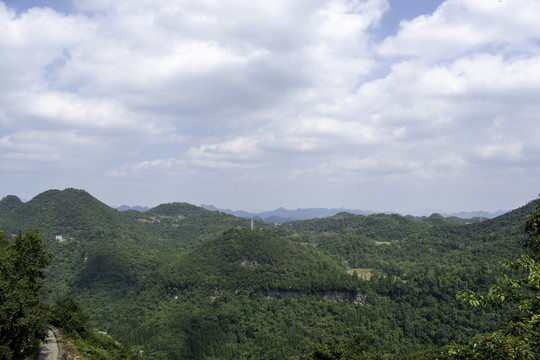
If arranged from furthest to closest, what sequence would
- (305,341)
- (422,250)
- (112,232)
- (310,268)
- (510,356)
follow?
(112,232)
(422,250)
(310,268)
(305,341)
(510,356)

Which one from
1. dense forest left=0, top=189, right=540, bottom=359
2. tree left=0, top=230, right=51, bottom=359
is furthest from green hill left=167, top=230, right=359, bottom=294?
tree left=0, top=230, right=51, bottom=359

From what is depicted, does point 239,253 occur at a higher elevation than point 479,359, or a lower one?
lower

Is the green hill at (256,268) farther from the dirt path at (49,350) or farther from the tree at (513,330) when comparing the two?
the tree at (513,330)

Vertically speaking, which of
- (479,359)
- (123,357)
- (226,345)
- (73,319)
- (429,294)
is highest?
(479,359)

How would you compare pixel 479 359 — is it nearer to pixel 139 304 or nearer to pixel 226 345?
pixel 226 345

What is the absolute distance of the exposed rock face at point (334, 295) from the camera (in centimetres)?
9994

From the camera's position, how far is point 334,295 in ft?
339

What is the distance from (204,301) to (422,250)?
108 m

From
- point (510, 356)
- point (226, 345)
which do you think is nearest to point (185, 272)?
point (226, 345)

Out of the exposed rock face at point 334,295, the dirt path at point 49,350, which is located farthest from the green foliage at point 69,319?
the exposed rock face at point 334,295

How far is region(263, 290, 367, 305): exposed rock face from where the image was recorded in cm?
9994

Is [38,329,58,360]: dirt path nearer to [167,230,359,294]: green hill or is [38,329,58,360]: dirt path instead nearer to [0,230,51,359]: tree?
[0,230,51,359]: tree

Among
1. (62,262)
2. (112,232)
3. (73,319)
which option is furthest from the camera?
(112,232)

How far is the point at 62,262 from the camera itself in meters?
141
